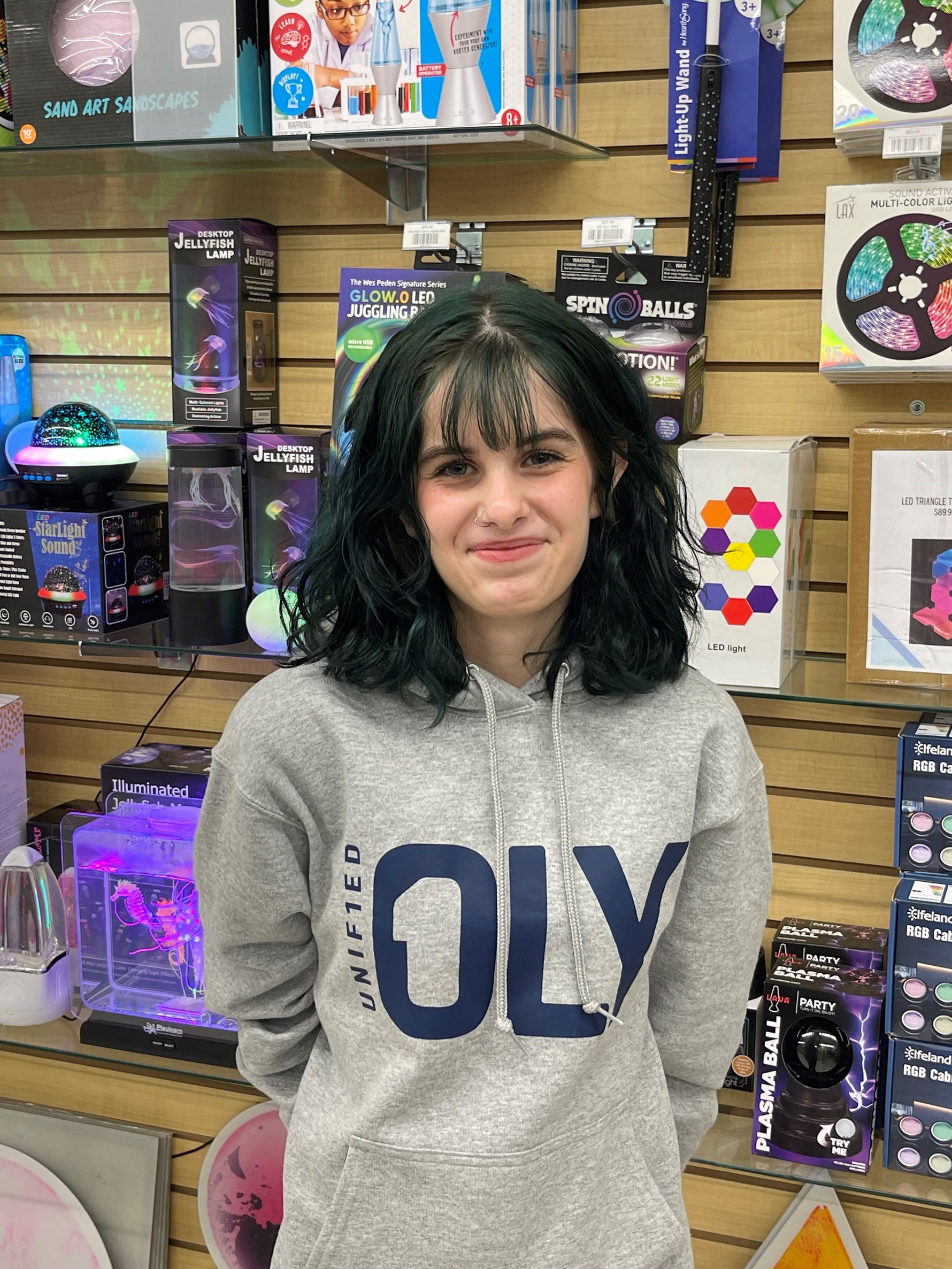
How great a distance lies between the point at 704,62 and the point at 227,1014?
4.57 ft

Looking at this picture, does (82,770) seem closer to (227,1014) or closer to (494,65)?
(227,1014)

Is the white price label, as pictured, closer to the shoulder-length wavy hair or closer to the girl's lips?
the shoulder-length wavy hair

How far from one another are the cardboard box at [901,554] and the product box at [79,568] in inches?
43.8

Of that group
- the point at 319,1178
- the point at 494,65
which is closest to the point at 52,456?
the point at 494,65

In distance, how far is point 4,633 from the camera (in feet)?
6.84

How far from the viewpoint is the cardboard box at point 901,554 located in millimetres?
1648

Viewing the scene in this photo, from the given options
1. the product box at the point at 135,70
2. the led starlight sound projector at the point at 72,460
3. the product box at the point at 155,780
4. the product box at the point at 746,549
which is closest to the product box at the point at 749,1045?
the product box at the point at 746,549

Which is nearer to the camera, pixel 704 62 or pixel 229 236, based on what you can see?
pixel 704 62

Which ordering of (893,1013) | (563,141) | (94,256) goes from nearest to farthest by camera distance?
(893,1013) → (563,141) → (94,256)

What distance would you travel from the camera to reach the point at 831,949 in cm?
181

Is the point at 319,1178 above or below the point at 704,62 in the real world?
below

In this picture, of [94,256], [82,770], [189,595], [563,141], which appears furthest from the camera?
[82,770]

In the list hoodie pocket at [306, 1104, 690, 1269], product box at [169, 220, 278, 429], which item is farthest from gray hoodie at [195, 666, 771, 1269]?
product box at [169, 220, 278, 429]

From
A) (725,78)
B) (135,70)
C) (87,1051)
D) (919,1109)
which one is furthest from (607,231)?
(87,1051)
